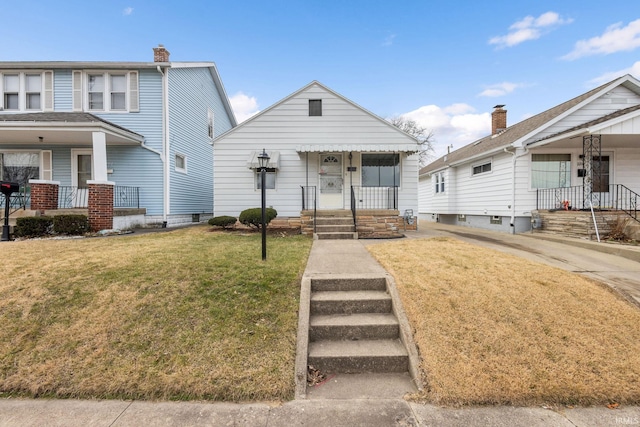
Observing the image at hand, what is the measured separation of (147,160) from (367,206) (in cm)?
909

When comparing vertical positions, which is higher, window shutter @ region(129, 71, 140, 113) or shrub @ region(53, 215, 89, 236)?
window shutter @ region(129, 71, 140, 113)

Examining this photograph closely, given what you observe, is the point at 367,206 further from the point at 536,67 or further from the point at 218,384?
the point at 536,67

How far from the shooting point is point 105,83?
11195mm

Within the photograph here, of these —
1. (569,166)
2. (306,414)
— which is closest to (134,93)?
(306,414)

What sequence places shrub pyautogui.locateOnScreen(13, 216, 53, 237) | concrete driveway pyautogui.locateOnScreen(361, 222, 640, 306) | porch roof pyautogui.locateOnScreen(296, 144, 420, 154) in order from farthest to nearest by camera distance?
porch roof pyautogui.locateOnScreen(296, 144, 420, 154) < shrub pyautogui.locateOnScreen(13, 216, 53, 237) < concrete driveway pyautogui.locateOnScreen(361, 222, 640, 306)

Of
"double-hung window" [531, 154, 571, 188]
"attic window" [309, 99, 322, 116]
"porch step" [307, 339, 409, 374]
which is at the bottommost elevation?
"porch step" [307, 339, 409, 374]

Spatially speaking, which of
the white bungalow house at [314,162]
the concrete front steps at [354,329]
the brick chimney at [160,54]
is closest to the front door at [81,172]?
the brick chimney at [160,54]

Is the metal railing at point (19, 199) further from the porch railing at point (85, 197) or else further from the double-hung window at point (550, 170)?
the double-hung window at point (550, 170)

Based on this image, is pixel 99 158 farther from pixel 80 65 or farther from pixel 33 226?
pixel 80 65

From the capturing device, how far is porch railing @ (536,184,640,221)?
10.4 metres

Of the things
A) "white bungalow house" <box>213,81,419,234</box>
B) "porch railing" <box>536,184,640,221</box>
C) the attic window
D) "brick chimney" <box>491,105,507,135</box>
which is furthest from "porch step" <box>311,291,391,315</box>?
"brick chimney" <box>491,105,507,135</box>

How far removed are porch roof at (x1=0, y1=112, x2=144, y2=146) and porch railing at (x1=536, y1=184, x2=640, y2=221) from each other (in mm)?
15838

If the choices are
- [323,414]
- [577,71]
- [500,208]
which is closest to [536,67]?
Answer: [577,71]

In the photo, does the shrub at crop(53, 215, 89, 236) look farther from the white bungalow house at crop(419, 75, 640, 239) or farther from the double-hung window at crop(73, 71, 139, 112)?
the white bungalow house at crop(419, 75, 640, 239)
